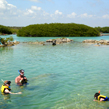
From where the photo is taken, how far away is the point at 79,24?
134750 millimetres

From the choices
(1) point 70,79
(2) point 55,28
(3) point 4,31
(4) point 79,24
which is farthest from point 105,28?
(1) point 70,79

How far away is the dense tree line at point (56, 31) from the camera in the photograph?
121 meters

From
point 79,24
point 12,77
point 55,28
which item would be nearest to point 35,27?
point 55,28

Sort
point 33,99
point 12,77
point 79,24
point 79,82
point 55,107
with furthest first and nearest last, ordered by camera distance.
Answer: point 79,24 < point 12,77 < point 79,82 < point 33,99 < point 55,107

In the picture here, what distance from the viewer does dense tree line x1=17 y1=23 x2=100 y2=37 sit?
120688mm

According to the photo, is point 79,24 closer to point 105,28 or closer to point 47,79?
point 105,28

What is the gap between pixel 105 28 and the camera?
194 meters

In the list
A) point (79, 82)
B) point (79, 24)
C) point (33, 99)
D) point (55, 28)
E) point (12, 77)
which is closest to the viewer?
point (33, 99)

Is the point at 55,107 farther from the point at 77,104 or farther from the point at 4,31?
the point at 4,31

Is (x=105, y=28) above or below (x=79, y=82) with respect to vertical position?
above

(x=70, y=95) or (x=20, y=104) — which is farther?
(x=70, y=95)

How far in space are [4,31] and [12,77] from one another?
14923 centimetres

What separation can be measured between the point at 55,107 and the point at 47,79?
518 cm

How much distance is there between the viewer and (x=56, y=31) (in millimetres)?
123000
